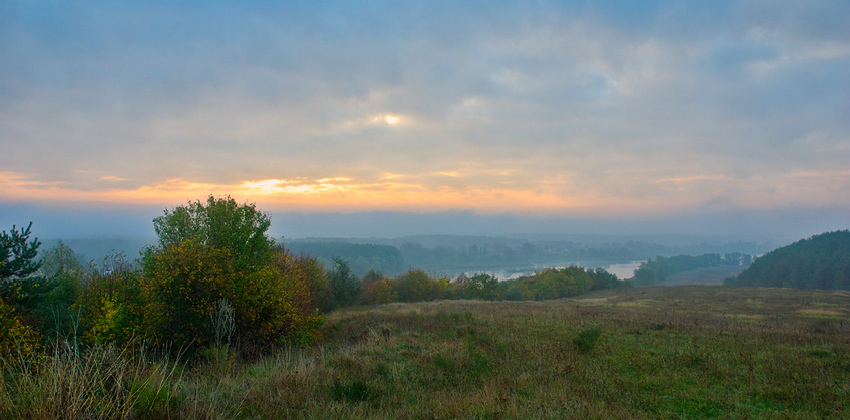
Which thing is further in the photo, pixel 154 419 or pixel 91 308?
pixel 91 308

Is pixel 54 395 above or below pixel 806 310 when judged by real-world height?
above

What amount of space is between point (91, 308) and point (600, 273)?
9531cm

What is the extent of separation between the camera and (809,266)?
3179 inches

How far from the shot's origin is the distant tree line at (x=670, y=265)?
115688 millimetres

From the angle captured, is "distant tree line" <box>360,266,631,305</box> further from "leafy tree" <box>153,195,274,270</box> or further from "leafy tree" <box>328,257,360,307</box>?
"leafy tree" <box>153,195,274,270</box>

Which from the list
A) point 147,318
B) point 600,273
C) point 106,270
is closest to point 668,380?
point 147,318

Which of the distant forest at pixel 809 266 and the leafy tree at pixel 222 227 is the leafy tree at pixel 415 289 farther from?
the distant forest at pixel 809 266

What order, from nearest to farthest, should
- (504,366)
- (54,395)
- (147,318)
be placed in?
(54,395), (504,366), (147,318)

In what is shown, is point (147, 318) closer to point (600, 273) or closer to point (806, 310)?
point (806, 310)

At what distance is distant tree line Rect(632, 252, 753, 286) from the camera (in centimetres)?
11569

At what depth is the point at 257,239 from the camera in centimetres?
2703

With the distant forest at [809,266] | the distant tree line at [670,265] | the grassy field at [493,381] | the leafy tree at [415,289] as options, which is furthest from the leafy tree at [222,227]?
the distant tree line at [670,265]

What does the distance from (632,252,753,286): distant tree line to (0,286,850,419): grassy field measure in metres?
118

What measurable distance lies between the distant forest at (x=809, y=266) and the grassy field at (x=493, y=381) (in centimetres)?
9163
